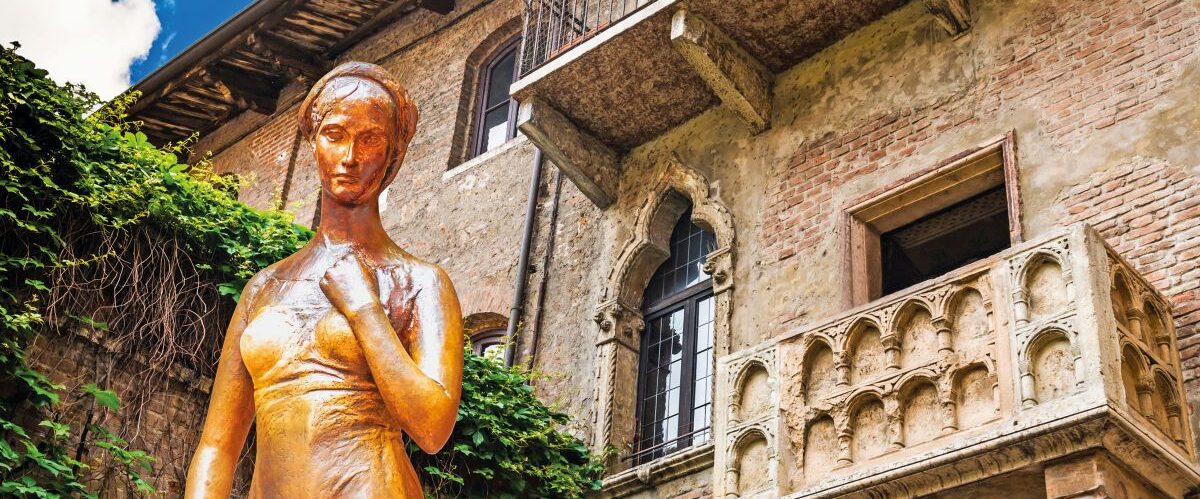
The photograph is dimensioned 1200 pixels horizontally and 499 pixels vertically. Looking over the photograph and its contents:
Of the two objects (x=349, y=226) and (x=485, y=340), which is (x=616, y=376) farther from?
(x=349, y=226)

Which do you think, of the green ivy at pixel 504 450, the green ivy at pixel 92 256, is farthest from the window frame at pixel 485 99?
the green ivy at pixel 92 256

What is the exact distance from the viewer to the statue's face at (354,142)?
3.98 meters

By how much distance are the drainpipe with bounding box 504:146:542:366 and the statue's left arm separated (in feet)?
27.2

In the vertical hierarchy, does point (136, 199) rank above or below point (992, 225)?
below

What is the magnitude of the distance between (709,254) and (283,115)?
8042mm

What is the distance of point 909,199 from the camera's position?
10.0 m

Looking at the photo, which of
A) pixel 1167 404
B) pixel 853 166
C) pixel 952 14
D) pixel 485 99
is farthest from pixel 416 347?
pixel 485 99

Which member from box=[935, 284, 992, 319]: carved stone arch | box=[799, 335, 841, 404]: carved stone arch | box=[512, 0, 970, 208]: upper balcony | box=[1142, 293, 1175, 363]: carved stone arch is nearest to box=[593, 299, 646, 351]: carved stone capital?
box=[512, 0, 970, 208]: upper balcony

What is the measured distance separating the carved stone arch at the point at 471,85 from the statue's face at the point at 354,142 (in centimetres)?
1076

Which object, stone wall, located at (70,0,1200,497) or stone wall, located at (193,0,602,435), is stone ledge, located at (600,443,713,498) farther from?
stone wall, located at (193,0,602,435)

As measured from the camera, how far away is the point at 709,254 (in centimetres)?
1130

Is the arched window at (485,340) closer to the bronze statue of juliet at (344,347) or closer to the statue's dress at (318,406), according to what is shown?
the bronze statue of juliet at (344,347)

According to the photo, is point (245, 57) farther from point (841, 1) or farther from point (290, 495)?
point (290, 495)

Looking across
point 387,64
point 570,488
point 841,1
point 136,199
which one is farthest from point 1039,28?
point 387,64
